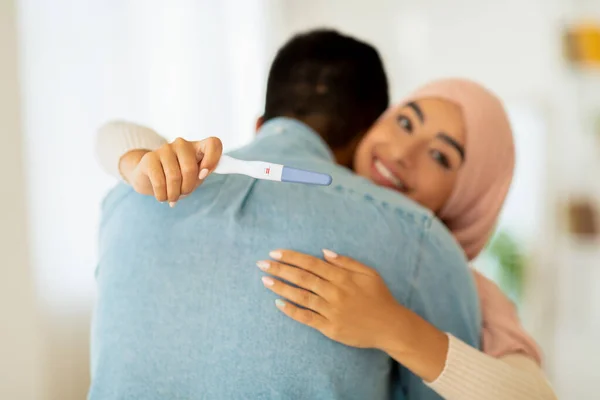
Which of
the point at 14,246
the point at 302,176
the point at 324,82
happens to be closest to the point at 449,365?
the point at 302,176

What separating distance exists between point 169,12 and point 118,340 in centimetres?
111

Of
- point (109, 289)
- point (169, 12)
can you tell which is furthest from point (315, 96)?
point (169, 12)

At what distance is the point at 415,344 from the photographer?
25.5 inches

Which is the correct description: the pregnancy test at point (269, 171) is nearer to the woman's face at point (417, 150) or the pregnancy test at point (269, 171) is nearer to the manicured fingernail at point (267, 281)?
the manicured fingernail at point (267, 281)

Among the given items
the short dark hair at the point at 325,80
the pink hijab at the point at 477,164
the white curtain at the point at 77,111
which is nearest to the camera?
the short dark hair at the point at 325,80

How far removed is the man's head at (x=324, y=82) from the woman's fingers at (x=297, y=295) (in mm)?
297

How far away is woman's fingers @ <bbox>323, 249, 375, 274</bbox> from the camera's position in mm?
626

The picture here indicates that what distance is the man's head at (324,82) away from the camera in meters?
0.83

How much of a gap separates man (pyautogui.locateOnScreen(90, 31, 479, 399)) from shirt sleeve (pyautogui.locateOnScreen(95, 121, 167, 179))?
0.03 m

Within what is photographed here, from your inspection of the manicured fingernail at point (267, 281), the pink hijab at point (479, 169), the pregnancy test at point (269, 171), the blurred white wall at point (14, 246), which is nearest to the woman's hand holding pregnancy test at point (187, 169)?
the pregnancy test at point (269, 171)

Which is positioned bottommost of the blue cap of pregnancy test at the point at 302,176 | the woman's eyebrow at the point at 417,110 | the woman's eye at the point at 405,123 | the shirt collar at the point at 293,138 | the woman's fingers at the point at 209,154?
the woman's eye at the point at 405,123

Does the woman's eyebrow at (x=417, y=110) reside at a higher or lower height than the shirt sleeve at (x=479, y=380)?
higher

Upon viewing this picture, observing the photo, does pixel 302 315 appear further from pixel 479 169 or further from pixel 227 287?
pixel 479 169

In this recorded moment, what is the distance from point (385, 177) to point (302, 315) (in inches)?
18.4
